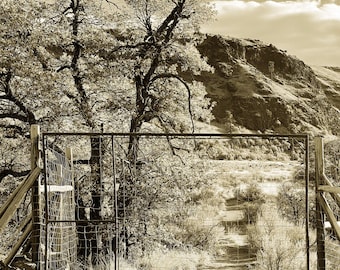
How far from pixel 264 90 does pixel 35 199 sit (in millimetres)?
50747

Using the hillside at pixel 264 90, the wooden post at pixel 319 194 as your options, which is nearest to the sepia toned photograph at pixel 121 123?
the wooden post at pixel 319 194

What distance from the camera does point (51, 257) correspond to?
7602 millimetres

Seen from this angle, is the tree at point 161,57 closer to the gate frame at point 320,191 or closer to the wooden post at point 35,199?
the wooden post at point 35,199

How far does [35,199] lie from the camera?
691 cm

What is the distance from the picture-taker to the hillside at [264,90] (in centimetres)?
5375

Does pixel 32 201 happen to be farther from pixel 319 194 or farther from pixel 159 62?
pixel 159 62

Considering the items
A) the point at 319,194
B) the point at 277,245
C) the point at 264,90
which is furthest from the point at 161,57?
the point at 264,90

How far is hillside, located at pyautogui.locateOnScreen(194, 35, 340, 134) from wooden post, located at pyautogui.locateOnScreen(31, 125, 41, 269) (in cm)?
4560

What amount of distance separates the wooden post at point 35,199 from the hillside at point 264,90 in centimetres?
4560

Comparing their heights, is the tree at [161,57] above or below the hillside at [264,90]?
below

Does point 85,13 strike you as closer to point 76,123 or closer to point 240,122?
point 76,123

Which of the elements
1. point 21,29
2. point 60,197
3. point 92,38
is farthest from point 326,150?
point 60,197

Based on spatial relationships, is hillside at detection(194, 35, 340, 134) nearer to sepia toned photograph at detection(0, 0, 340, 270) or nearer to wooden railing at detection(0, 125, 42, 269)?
sepia toned photograph at detection(0, 0, 340, 270)

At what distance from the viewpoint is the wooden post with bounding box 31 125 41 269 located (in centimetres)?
675
